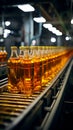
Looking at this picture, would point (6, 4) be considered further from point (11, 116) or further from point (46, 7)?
point (11, 116)

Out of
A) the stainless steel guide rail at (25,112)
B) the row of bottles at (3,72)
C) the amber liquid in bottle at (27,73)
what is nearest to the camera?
the stainless steel guide rail at (25,112)

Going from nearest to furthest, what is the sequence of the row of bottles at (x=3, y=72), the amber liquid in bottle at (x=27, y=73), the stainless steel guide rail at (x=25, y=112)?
the stainless steel guide rail at (x=25, y=112)
the amber liquid in bottle at (x=27, y=73)
the row of bottles at (x=3, y=72)

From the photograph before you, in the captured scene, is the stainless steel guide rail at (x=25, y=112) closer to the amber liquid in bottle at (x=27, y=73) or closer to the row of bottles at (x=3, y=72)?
the amber liquid in bottle at (x=27, y=73)

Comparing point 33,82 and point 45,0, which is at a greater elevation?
point 45,0

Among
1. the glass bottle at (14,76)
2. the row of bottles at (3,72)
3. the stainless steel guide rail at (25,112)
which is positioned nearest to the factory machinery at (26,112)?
the stainless steel guide rail at (25,112)

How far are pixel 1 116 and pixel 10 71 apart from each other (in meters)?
0.67

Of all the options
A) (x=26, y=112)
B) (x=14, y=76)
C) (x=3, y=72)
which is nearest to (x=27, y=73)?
(x=14, y=76)

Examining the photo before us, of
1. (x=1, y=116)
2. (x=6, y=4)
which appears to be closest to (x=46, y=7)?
(x=6, y=4)

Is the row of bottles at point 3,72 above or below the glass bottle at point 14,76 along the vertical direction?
below

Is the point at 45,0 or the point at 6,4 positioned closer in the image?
the point at 45,0

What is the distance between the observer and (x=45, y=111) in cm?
133

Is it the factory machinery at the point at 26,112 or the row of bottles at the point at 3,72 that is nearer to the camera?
the factory machinery at the point at 26,112

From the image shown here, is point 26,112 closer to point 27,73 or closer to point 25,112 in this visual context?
point 25,112

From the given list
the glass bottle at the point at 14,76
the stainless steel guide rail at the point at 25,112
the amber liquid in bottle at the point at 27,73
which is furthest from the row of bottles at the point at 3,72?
the stainless steel guide rail at the point at 25,112
